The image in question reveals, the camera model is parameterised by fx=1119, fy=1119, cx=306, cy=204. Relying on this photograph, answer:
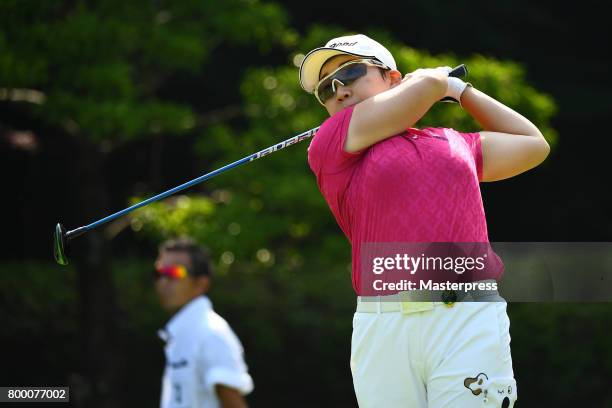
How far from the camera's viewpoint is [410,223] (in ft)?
10.1

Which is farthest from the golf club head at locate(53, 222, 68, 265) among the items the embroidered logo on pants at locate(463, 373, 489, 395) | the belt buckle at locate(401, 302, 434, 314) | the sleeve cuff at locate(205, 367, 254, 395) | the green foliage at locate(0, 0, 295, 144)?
the green foliage at locate(0, 0, 295, 144)

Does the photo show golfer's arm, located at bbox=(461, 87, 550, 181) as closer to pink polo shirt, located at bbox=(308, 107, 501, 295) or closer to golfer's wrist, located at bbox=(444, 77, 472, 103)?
golfer's wrist, located at bbox=(444, 77, 472, 103)

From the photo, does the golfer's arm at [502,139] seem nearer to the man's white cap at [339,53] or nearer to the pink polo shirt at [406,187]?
the pink polo shirt at [406,187]

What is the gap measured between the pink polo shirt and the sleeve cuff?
176 centimetres

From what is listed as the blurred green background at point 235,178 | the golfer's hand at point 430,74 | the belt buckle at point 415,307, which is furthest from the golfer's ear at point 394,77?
the blurred green background at point 235,178

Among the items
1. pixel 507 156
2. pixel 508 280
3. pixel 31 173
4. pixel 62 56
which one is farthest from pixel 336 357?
pixel 507 156

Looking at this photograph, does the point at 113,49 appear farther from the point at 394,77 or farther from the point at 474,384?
the point at 474,384

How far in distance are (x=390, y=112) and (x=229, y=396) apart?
215 cm

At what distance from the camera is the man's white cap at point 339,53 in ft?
10.9

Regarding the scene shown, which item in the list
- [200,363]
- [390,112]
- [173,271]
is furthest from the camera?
[173,271]

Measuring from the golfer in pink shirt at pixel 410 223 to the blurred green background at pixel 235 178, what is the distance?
599cm

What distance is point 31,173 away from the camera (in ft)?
42.7

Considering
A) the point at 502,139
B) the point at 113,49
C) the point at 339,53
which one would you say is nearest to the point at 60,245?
the point at 339,53

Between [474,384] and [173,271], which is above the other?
[173,271]
